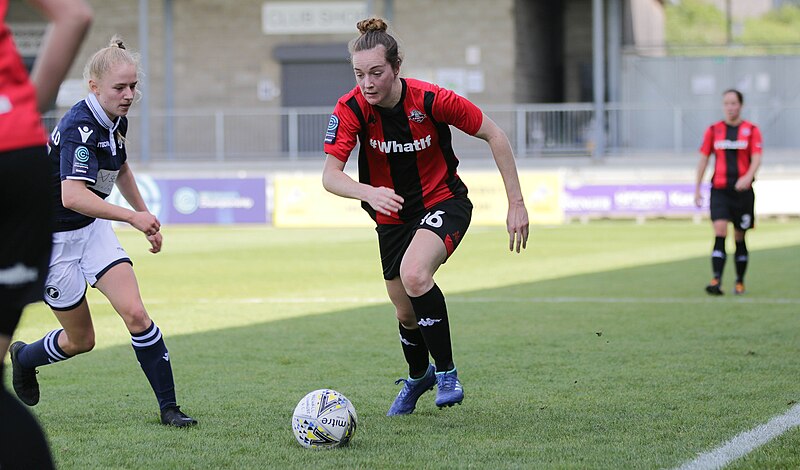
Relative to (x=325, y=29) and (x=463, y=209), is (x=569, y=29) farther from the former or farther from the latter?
(x=463, y=209)

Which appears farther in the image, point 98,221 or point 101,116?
point 98,221

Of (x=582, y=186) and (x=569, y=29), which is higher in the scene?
(x=569, y=29)

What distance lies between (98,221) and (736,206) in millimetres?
8993

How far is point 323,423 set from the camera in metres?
5.36

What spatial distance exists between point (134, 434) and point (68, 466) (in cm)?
70

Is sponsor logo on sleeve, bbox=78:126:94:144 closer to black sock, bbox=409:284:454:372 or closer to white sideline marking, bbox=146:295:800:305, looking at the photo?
black sock, bbox=409:284:454:372

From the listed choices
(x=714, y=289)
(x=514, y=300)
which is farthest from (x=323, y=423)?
(x=714, y=289)

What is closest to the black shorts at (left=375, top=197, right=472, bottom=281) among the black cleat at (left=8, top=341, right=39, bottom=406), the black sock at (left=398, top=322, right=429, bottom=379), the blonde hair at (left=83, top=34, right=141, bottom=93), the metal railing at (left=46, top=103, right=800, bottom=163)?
the black sock at (left=398, top=322, right=429, bottom=379)

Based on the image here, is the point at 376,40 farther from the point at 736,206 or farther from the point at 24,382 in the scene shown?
the point at 736,206

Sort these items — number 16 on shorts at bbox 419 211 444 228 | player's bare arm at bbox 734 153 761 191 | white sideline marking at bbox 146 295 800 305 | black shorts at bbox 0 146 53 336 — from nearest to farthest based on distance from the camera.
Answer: black shorts at bbox 0 146 53 336
number 16 on shorts at bbox 419 211 444 228
white sideline marking at bbox 146 295 800 305
player's bare arm at bbox 734 153 761 191

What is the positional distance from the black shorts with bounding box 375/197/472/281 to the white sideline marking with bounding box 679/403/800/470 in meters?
1.69

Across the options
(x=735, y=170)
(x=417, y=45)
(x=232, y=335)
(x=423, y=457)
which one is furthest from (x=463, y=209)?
(x=417, y=45)

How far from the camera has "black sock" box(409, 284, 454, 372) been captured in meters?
5.91

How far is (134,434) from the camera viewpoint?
226 inches
